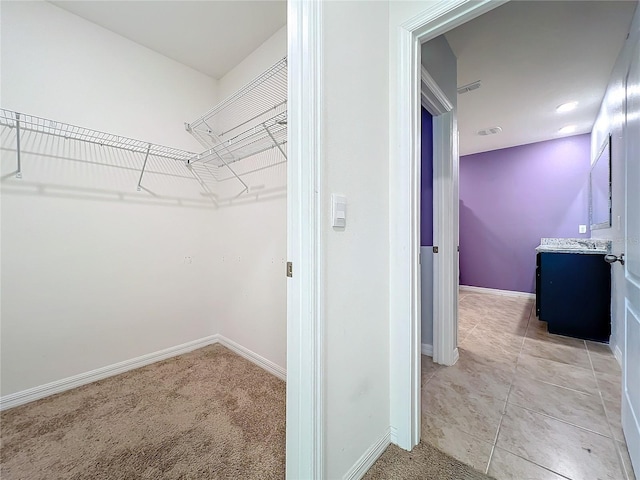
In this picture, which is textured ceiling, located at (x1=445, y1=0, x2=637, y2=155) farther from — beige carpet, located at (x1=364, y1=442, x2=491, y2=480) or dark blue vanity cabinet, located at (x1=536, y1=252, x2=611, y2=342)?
beige carpet, located at (x1=364, y1=442, x2=491, y2=480)

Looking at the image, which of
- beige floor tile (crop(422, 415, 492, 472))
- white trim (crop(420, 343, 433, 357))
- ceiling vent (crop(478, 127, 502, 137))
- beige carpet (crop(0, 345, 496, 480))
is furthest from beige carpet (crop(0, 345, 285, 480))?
ceiling vent (crop(478, 127, 502, 137))

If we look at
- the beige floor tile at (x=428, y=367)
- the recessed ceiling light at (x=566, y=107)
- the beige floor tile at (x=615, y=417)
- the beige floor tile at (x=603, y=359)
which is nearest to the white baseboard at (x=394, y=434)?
the beige floor tile at (x=428, y=367)

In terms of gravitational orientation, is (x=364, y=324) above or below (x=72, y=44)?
below

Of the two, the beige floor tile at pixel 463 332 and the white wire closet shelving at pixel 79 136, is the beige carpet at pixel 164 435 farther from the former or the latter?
the beige floor tile at pixel 463 332

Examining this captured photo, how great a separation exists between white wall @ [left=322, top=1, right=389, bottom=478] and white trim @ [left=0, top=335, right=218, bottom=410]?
1836 millimetres

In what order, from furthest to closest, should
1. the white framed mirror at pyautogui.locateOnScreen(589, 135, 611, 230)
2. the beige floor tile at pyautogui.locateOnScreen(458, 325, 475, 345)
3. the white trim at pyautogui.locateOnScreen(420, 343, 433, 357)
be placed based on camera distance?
1. the beige floor tile at pyautogui.locateOnScreen(458, 325, 475, 345)
2. the white framed mirror at pyautogui.locateOnScreen(589, 135, 611, 230)
3. the white trim at pyautogui.locateOnScreen(420, 343, 433, 357)

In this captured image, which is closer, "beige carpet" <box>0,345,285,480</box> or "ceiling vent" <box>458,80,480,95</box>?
"beige carpet" <box>0,345,285,480</box>

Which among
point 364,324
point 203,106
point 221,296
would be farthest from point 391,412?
point 203,106

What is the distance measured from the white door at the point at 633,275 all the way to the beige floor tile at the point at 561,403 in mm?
183

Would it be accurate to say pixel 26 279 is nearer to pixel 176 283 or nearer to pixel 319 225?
pixel 176 283

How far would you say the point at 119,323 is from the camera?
198cm

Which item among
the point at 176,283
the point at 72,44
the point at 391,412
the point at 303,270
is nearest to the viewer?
the point at 303,270

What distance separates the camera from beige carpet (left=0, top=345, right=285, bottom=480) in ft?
3.81

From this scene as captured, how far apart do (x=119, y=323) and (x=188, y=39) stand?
2.28 m
